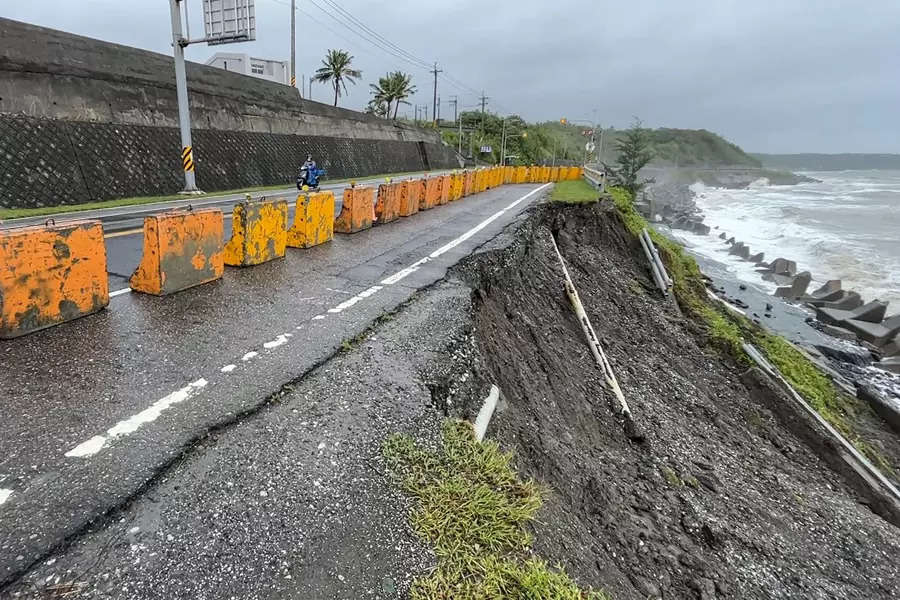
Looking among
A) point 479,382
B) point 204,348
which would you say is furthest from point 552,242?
point 204,348

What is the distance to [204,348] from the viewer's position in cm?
393

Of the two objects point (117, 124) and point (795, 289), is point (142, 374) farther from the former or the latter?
point (795, 289)

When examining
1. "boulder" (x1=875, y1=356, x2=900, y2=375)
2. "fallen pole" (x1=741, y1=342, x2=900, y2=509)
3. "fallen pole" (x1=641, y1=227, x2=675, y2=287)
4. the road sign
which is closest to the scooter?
the road sign

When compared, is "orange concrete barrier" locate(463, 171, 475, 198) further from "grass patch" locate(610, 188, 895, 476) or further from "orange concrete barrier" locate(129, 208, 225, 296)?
"orange concrete barrier" locate(129, 208, 225, 296)

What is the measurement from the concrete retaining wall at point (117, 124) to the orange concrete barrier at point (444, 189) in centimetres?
962

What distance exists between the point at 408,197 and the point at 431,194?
211 centimetres

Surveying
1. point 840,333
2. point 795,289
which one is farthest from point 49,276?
point 795,289

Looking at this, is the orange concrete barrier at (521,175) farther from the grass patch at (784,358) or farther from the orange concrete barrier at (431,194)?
the orange concrete barrier at (431,194)

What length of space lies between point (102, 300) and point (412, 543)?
3899 mm

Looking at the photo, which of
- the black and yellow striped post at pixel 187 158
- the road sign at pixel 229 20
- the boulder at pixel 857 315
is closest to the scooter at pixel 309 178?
the black and yellow striped post at pixel 187 158

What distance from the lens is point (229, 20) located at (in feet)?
53.6

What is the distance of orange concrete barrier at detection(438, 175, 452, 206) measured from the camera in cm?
1522

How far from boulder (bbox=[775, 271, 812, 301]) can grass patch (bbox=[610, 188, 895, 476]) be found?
827 cm

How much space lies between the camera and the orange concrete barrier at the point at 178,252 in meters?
4.99
